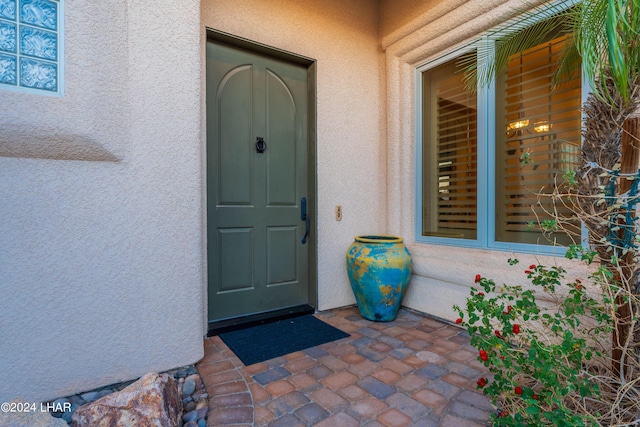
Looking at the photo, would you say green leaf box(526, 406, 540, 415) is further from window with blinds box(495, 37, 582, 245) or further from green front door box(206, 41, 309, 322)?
green front door box(206, 41, 309, 322)

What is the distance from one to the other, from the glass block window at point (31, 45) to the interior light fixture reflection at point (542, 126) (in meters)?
3.11

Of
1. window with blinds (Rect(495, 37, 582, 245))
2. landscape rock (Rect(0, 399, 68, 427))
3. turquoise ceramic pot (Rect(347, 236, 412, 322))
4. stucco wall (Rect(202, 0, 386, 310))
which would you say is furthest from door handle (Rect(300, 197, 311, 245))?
landscape rock (Rect(0, 399, 68, 427))

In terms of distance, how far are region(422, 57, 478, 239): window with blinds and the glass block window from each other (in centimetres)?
289

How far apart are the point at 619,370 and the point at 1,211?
302cm

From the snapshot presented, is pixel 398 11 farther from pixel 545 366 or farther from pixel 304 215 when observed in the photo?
pixel 545 366

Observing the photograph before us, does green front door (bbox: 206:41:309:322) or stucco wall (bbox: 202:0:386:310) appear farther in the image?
stucco wall (bbox: 202:0:386:310)

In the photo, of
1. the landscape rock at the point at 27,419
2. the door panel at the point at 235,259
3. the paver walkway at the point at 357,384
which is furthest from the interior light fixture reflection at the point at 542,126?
the landscape rock at the point at 27,419

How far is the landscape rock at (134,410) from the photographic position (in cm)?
143

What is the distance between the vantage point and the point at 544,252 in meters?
2.29

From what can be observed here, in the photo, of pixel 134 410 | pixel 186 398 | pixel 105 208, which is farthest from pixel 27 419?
pixel 105 208

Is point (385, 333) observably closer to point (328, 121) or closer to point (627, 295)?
point (627, 295)

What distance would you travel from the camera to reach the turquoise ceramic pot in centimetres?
279

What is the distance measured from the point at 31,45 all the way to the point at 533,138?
3240mm

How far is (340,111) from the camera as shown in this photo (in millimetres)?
3217
